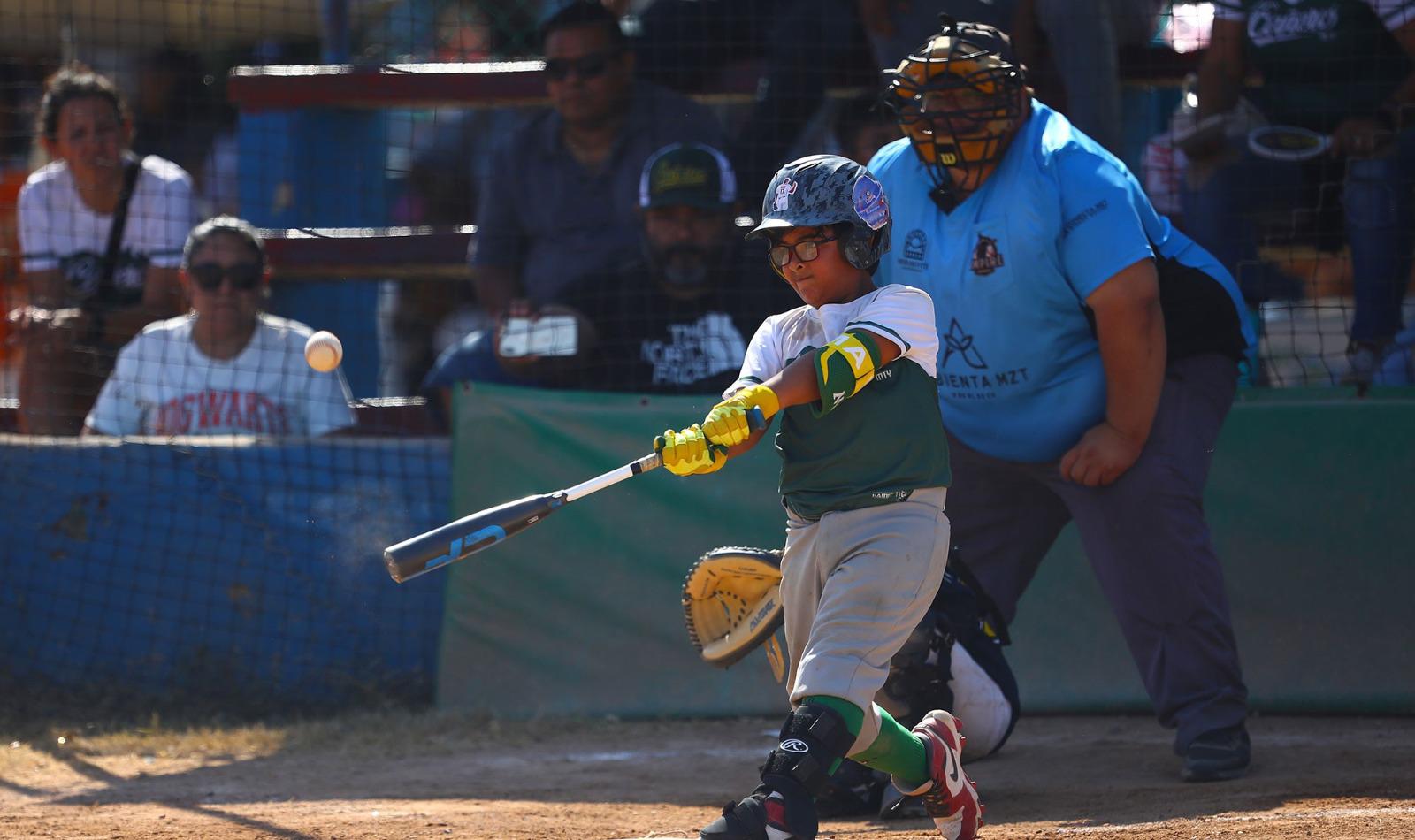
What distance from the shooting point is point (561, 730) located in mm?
5668

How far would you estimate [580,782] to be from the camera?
4.91 meters

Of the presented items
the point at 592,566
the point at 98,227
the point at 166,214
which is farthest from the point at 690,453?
the point at 98,227

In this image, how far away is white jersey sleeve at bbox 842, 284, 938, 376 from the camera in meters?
3.61

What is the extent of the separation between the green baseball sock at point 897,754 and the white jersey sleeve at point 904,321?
826 millimetres

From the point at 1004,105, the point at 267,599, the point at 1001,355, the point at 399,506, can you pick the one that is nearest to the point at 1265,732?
the point at 1001,355

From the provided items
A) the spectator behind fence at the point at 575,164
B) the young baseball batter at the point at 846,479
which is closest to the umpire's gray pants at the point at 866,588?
the young baseball batter at the point at 846,479

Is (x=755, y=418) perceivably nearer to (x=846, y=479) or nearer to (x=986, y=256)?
(x=846, y=479)

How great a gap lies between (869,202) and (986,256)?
32.1 inches

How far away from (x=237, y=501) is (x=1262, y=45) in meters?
4.24

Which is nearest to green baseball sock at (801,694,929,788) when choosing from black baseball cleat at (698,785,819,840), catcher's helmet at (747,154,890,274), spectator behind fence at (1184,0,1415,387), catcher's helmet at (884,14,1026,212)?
black baseball cleat at (698,785,819,840)

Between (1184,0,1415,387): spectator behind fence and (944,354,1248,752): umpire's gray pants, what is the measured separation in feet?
4.64

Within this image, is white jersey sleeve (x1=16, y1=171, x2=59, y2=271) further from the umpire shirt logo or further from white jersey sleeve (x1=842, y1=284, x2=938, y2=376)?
white jersey sleeve (x1=842, y1=284, x2=938, y2=376)

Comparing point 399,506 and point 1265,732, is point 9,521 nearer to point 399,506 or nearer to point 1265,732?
point 399,506

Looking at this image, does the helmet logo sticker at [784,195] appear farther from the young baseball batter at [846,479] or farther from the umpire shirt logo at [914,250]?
the umpire shirt logo at [914,250]
